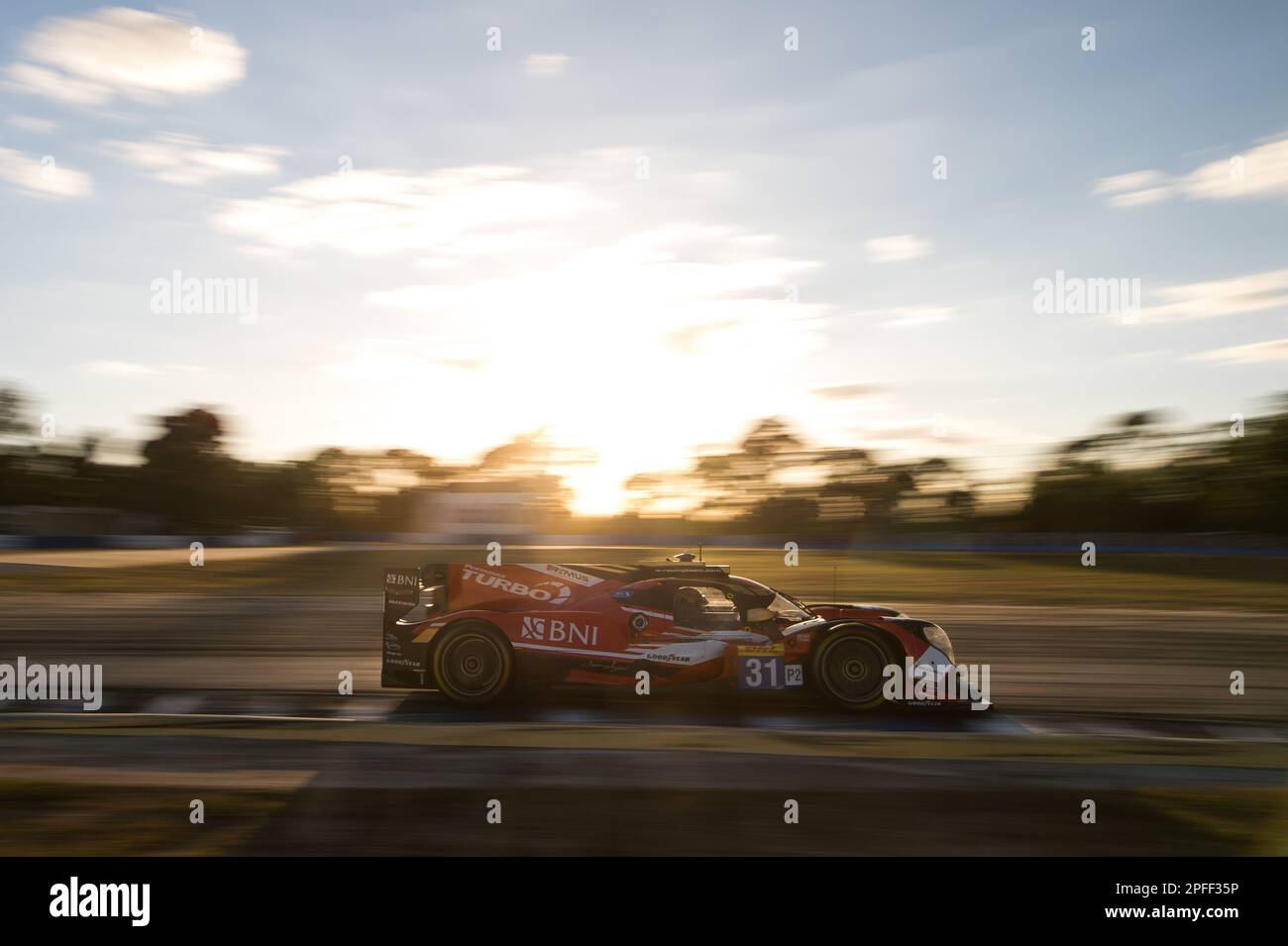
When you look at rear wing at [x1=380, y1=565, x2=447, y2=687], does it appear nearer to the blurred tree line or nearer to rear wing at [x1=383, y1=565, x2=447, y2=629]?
rear wing at [x1=383, y1=565, x2=447, y2=629]

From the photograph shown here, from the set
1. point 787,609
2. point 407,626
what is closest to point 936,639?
point 787,609

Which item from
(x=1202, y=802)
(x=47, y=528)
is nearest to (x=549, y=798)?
(x=1202, y=802)

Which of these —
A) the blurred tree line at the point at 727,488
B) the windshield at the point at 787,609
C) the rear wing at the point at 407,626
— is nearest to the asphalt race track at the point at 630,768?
the rear wing at the point at 407,626

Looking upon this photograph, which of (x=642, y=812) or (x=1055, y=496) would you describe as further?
(x=1055, y=496)

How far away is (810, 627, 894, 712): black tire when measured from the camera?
8359 millimetres

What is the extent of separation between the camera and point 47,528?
5334 cm

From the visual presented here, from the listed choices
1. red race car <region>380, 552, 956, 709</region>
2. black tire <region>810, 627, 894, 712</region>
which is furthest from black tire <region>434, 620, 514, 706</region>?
black tire <region>810, 627, 894, 712</region>

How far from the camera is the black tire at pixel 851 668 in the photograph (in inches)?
329

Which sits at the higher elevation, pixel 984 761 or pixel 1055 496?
pixel 1055 496

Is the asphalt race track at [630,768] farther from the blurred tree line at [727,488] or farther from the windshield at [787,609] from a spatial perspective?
the blurred tree line at [727,488]

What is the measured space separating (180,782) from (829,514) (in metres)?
48.3

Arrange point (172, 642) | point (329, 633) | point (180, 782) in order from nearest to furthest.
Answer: point (180, 782) < point (172, 642) < point (329, 633)

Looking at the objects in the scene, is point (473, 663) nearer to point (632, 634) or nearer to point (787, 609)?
point (632, 634)

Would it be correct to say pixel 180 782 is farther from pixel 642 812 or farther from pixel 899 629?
pixel 899 629
